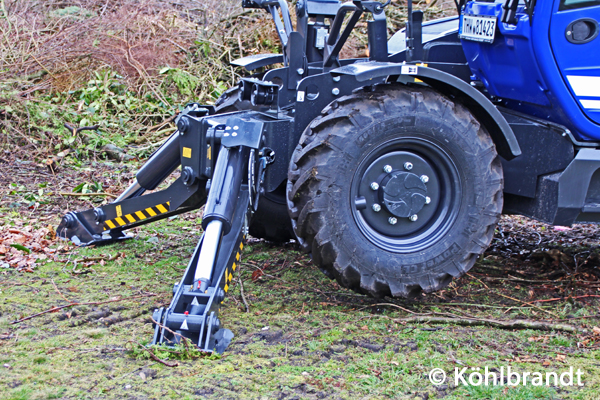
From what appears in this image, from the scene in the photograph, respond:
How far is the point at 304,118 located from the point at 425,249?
3.67 feet

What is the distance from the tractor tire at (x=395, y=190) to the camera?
3682mm

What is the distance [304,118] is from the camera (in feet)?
13.1

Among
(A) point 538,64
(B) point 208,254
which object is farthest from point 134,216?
(A) point 538,64

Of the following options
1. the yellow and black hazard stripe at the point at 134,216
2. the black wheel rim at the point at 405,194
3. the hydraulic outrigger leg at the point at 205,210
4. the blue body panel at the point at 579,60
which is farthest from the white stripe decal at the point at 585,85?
the yellow and black hazard stripe at the point at 134,216

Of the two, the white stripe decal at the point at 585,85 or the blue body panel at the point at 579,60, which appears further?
the white stripe decal at the point at 585,85

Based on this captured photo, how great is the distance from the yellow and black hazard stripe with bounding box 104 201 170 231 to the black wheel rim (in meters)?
1.62

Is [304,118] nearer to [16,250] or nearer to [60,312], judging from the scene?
[60,312]

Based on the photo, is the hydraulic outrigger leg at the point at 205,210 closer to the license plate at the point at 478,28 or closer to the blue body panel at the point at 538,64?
the license plate at the point at 478,28

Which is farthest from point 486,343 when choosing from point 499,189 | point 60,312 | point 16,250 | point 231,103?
point 16,250

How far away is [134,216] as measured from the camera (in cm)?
489

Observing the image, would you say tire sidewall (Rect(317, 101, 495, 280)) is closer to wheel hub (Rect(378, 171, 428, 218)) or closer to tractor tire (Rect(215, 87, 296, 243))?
wheel hub (Rect(378, 171, 428, 218))

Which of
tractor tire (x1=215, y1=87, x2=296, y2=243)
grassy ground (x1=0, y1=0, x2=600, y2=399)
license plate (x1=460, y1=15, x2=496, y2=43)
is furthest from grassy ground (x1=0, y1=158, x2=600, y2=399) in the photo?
license plate (x1=460, y1=15, x2=496, y2=43)

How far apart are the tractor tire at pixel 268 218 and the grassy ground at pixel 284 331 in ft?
0.44

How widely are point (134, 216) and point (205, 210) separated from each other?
151 cm
